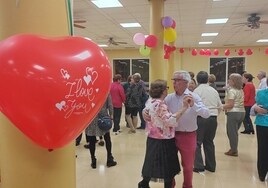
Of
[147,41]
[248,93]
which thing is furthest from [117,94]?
[248,93]

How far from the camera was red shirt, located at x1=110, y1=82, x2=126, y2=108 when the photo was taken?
623cm

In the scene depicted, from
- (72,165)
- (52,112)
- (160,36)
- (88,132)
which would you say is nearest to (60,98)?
(52,112)

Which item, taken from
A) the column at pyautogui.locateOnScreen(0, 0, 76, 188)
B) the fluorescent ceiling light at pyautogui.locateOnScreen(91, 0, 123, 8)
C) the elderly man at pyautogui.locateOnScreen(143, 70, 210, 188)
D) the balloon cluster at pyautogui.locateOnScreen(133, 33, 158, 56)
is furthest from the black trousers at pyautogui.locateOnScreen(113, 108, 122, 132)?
the column at pyautogui.locateOnScreen(0, 0, 76, 188)

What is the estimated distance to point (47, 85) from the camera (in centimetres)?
110

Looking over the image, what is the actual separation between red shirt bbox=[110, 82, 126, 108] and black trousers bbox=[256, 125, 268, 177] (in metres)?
3.38

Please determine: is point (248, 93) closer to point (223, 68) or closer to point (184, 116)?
point (184, 116)

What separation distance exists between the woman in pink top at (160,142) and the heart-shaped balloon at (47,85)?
138cm

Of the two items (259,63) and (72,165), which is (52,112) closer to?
(72,165)

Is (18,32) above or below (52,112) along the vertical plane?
above

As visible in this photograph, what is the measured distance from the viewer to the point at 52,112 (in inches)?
44.1

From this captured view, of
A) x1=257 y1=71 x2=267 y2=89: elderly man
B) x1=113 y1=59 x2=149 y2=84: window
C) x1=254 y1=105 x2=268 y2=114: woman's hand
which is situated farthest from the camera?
x1=113 y1=59 x2=149 y2=84: window

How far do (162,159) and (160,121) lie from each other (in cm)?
37

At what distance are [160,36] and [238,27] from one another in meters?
4.20

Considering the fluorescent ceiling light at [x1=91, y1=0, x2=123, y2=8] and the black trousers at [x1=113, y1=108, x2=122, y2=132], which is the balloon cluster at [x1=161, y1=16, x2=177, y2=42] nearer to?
the fluorescent ceiling light at [x1=91, y1=0, x2=123, y2=8]
